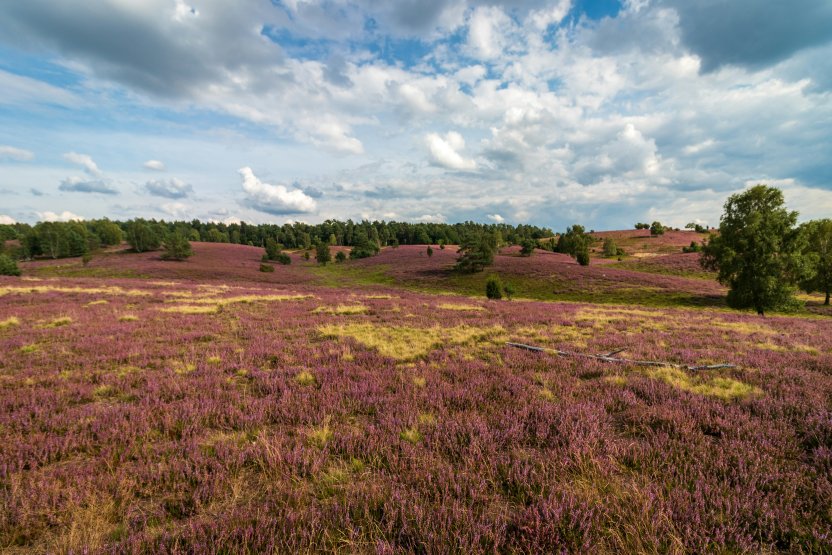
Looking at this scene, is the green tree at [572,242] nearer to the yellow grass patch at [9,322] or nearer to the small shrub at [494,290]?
the small shrub at [494,290]

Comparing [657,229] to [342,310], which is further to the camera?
[657,229]

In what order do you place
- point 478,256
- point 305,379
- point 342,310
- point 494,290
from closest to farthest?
point 305,379 < point 342,310 < point 494,290 < point 478,256

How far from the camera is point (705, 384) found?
6680 mm

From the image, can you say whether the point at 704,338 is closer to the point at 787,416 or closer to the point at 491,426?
the point at 787,416

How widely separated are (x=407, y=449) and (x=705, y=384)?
6.62 metres

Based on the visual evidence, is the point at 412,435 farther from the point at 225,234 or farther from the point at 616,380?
the point at 225,234

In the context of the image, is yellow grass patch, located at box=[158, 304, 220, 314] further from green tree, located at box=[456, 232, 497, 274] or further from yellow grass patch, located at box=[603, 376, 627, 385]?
green tree, located at box=[456, 232, 497, 274]

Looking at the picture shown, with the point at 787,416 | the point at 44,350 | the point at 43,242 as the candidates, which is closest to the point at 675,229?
the point at 787,416

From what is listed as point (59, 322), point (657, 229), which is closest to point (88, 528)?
point (59, 322)

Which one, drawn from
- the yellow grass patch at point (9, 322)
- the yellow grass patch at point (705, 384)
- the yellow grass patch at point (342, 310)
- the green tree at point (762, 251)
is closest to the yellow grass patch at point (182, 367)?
the yellow grass patch at point (342, 310)

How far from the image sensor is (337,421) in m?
5.19

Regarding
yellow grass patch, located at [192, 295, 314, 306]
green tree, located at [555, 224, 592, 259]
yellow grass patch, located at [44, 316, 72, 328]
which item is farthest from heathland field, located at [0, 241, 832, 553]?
green tree, located at [555, 224, 592, 259]

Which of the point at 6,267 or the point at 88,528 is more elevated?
the point at 88,528

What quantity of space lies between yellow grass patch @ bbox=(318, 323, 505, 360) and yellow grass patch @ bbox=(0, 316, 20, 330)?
11.5 meters
